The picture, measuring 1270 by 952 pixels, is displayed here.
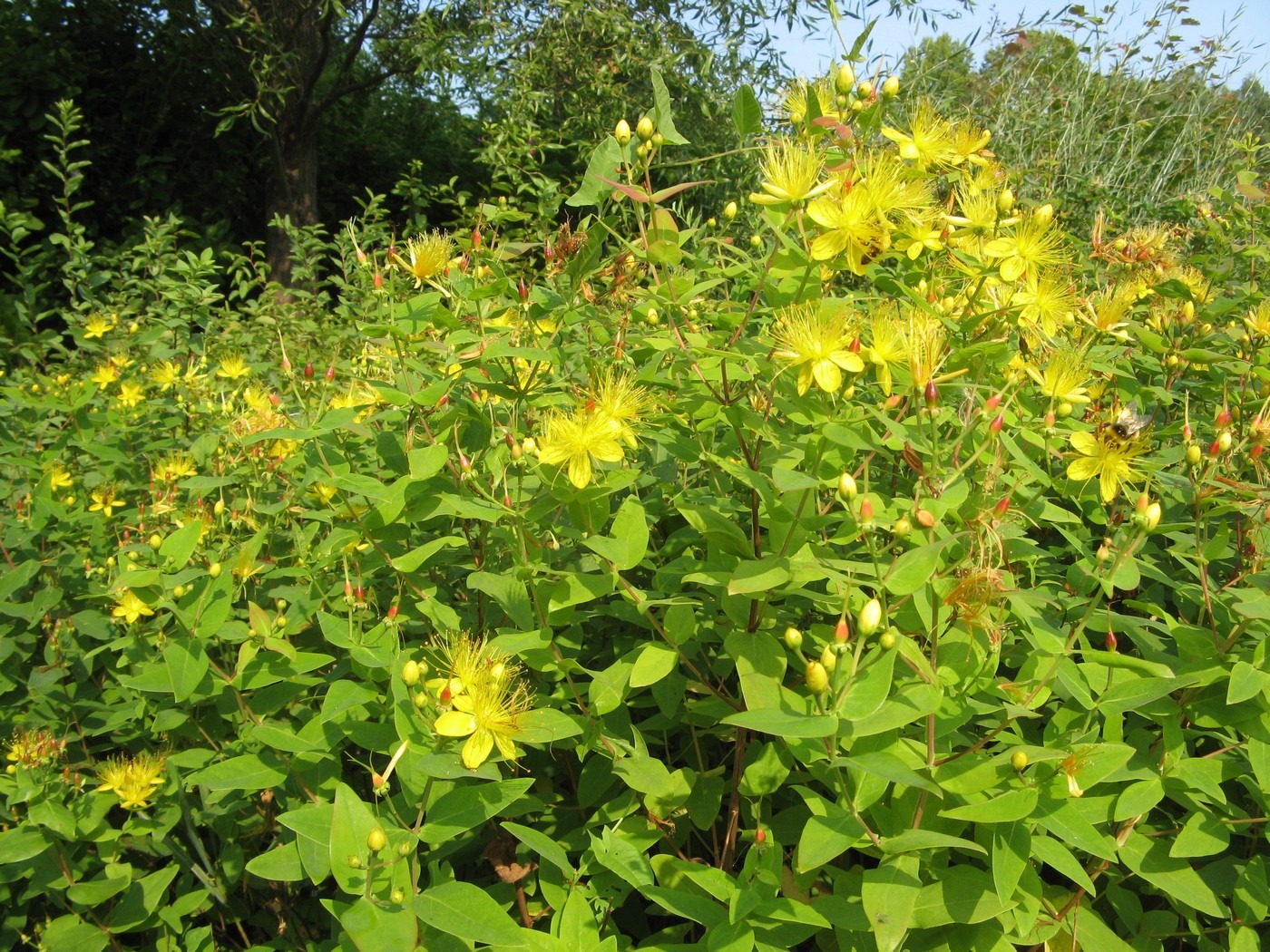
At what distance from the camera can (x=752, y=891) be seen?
3.73 ft

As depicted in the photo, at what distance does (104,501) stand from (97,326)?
1.00m

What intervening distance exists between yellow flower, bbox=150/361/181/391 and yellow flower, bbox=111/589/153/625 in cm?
100

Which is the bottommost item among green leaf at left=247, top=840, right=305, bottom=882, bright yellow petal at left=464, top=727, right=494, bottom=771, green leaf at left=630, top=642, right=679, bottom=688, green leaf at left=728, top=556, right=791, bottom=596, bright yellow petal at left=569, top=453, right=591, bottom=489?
green leaf at left=247, top=840, right=305, bottom=882

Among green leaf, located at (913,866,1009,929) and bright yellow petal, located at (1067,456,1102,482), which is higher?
bright yellow petal, located at (1067,456,1102,482)

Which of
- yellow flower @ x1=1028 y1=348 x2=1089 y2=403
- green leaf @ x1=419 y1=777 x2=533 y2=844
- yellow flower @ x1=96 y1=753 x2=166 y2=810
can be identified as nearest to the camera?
green leaf @ x1=419 y1=777 x2=533 y2=844

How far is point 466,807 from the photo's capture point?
1130 mm

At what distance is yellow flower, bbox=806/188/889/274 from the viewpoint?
1.21 meters

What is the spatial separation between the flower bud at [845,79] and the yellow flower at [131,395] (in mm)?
2005

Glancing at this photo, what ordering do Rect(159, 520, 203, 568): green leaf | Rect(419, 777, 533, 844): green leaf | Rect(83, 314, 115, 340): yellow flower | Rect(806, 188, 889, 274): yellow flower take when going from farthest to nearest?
Rect(83, 314, 115, 340): yellow flower, Rect(159, 520, 203, 568): green leaf, Rect(806, 188, 889, 274): yellow flower, Rect(419, 777, 533, 844): green leaf

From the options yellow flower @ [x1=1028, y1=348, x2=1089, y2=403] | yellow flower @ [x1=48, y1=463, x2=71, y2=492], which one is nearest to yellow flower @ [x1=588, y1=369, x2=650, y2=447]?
yellow flower @ [x1=1028, y1=348, x2=1089, y2=403]

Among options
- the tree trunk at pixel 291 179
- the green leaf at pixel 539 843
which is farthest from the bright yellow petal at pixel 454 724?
the tree trunk at pixel 291 179

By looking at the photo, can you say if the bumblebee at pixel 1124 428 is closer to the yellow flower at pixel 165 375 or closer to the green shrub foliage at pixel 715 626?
the green shrub foliage at pixel 715 626

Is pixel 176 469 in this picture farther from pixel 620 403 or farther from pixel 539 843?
pixel 539 843

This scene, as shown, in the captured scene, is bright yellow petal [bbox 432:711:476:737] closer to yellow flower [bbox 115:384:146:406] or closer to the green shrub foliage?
the green shrub foliage
